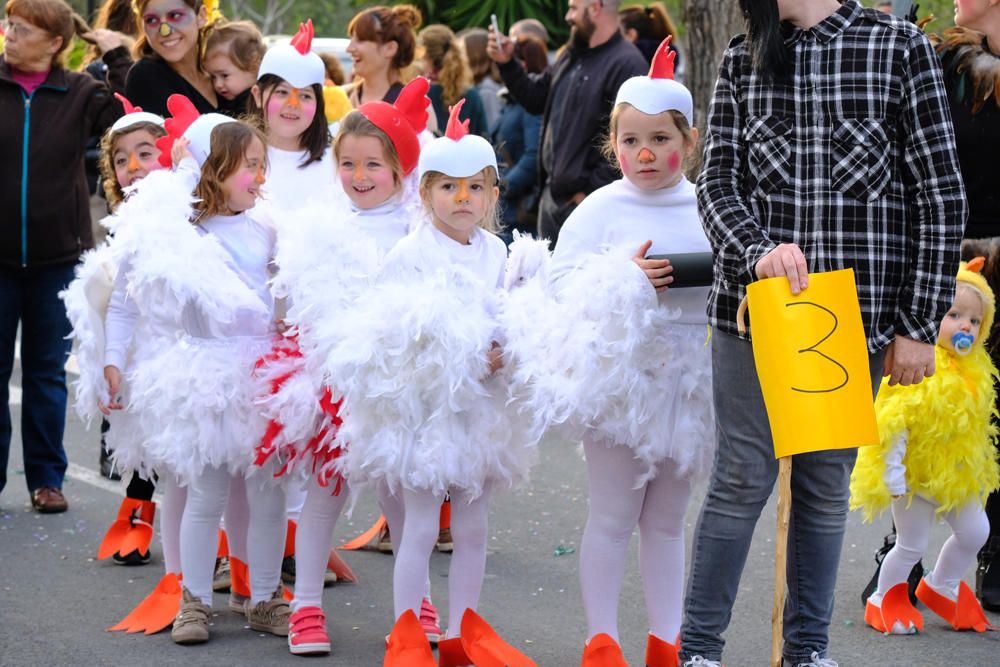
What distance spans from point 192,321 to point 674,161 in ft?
5.38

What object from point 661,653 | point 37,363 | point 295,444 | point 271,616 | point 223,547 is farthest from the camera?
point 37,363

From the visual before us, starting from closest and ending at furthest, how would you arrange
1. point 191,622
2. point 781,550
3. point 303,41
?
point 781,550
point 191,622
point 303,41

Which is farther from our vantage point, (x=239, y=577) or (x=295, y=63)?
(x=295, y=63)

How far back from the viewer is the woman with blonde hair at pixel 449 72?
28.9 feet

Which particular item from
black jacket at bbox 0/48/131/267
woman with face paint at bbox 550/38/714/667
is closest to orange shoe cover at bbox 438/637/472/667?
woman with face paint at bbox 550/38/714/667

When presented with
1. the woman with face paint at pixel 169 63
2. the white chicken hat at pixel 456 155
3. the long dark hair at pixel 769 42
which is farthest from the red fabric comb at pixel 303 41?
the long dark hair at pixel 769 42

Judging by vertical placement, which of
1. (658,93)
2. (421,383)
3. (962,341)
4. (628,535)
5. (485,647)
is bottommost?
(485,647)

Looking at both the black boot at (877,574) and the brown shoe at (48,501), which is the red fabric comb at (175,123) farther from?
the black boot at (877,574)

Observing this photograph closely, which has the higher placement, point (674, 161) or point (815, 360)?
point (674, 161)

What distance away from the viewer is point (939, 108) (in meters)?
3.39

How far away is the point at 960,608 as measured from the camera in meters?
4.61

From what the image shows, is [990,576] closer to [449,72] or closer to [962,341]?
[962,341]

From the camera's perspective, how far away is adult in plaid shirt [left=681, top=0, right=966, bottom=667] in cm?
340

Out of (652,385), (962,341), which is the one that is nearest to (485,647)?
(652,385)
